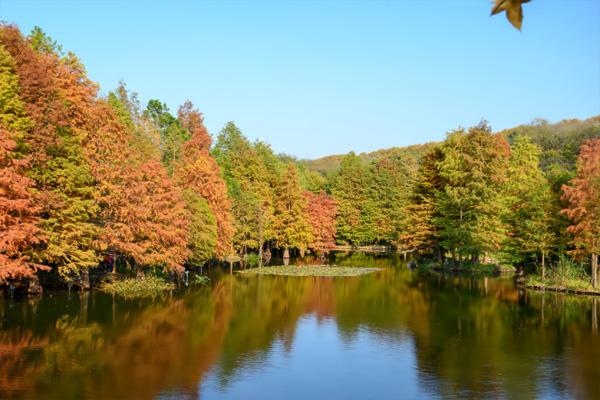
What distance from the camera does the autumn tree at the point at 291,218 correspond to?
206ft

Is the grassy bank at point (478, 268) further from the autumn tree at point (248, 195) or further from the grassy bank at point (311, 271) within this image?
the autumn tree at point (248, 195)

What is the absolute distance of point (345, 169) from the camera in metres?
86.1

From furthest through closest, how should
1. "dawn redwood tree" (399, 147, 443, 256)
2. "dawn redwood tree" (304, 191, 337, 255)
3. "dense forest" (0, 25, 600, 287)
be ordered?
1. "dawn redwood tree" (304, 191, 337, 255)
2. "dawn redwood tree" (399, 147, 443, 256)
3. "dense forest" (0, 25, 600, 287)

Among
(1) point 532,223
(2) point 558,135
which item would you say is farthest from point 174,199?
(2) point 558,135

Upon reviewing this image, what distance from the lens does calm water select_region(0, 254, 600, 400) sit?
17047 mm

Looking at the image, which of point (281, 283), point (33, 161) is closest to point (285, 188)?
point (281, 283)

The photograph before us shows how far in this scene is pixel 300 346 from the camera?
2277 cm

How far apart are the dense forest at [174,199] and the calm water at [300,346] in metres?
3.71

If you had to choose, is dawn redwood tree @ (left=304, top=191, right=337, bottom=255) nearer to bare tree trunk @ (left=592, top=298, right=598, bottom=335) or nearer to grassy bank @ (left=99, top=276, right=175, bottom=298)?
grassy bank @ (left=99, top=276, right=175, bottom=298)

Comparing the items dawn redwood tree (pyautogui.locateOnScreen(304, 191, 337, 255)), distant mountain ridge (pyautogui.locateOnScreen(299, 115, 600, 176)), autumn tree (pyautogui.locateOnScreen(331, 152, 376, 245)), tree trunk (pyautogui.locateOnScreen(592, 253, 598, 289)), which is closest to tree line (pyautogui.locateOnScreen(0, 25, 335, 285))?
dawn redwood tree (pyautogui.locateOnScreen(304, 191, 337, 255))

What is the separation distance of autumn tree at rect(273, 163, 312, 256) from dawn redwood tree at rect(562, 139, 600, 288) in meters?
32.8

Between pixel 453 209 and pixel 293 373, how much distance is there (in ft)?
119

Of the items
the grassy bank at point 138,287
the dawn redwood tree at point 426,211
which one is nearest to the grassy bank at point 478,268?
the dawn redwood tree at point 426,211

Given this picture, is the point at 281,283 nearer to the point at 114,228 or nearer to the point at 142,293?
the point at 142,293
